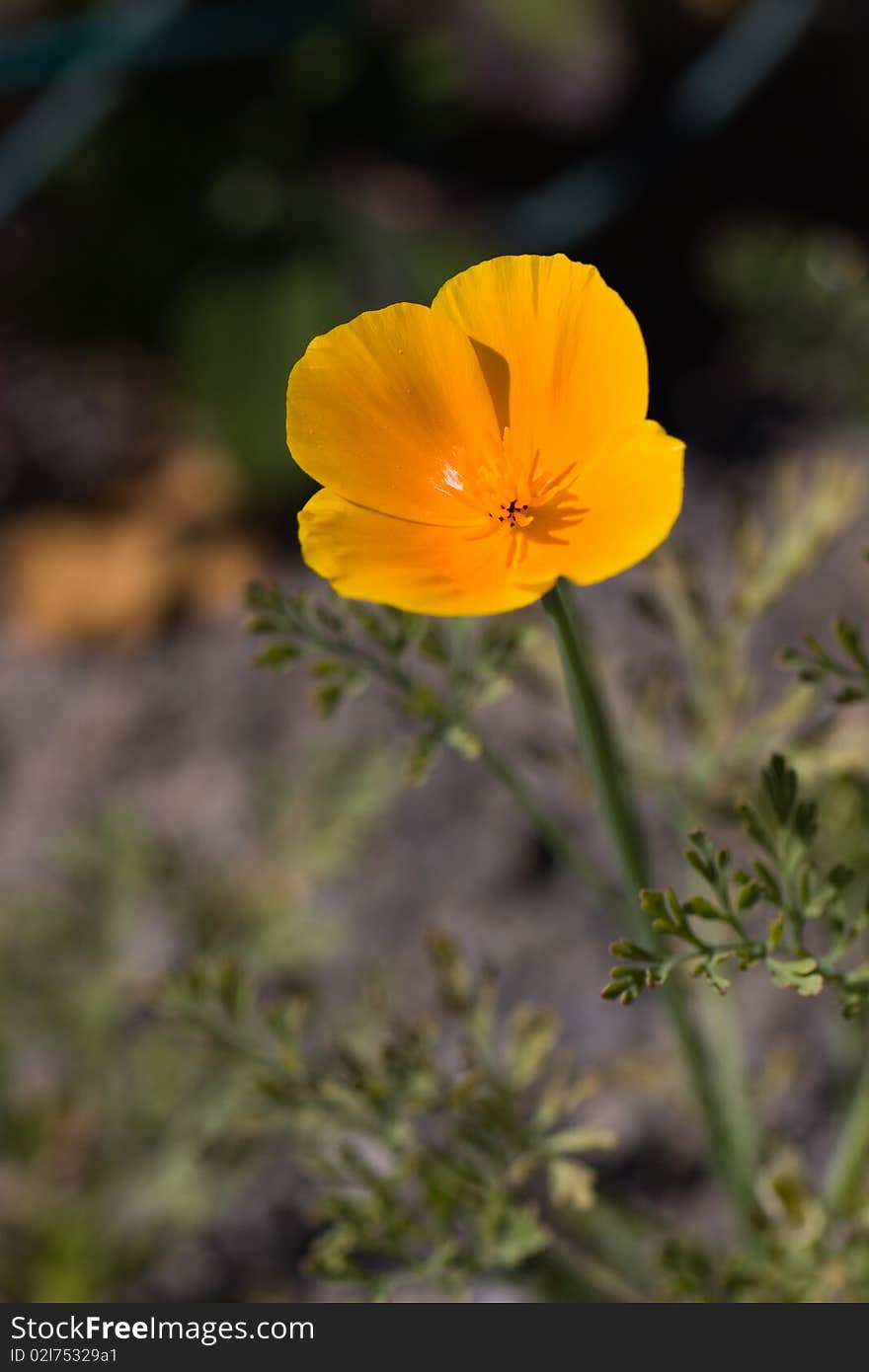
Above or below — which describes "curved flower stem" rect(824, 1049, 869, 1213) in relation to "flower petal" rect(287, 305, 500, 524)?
below

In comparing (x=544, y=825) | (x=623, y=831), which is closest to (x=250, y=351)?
(x=544, y=825)

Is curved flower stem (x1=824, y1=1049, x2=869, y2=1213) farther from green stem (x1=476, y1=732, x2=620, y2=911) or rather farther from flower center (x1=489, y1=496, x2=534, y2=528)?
flower center (x1=489, y1=496, x2=534, y2=528)

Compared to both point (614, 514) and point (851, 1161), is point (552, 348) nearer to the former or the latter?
point (614, 514)

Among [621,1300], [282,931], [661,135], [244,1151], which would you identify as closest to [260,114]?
[661,135]

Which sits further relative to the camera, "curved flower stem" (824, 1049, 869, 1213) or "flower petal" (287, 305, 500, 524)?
"curved flower stem" (824, 1049, 869, 1213)

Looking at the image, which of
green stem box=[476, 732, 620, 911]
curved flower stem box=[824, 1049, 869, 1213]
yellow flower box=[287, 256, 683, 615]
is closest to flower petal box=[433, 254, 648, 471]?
yellow flower box=[287, 256, 683, 615]

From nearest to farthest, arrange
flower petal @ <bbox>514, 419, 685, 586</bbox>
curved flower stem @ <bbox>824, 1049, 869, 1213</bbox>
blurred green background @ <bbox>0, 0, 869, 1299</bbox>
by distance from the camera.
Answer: flower petal @ <bbox>514, 419, 685, 586</bbox> < curved flower stem @ <bbox>824, 1049, 869, 1213</bbox> < blurred green background @ <bbox>0, 0, 869, 1299</bbox>

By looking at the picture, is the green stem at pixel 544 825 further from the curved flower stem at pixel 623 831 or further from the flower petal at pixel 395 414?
the flower petal at pixel 395 414
